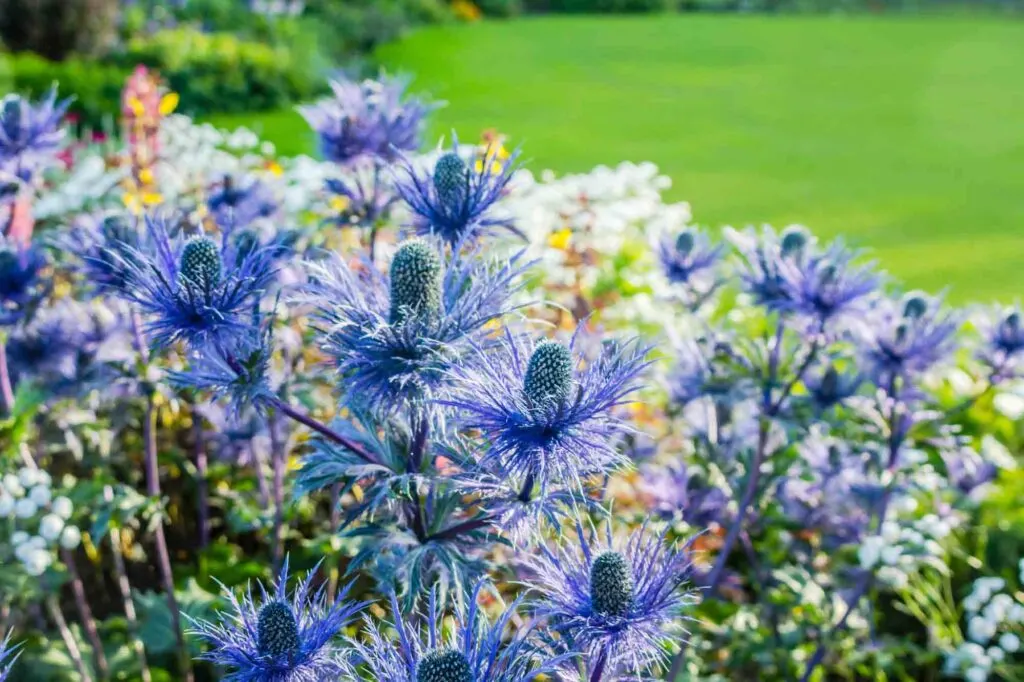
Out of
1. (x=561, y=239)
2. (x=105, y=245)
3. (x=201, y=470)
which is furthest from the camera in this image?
(x=561, y=239)

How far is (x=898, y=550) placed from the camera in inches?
85.8

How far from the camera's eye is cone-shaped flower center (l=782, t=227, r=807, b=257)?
2.18m

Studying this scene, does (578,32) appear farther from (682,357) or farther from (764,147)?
(682,357)

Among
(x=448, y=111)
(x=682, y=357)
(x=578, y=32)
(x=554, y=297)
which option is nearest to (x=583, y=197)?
(x=554, y=297)

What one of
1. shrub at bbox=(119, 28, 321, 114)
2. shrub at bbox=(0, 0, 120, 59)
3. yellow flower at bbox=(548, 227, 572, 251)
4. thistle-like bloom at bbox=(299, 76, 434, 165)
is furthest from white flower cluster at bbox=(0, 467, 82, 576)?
shrub at bbox=(0, 0, 120, 59)

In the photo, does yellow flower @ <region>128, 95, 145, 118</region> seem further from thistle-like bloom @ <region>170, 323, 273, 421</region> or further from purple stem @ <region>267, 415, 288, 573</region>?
thistle-like bloom @ <region>170, 323, 273, 421</region>

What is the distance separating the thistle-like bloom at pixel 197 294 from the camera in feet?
4.78

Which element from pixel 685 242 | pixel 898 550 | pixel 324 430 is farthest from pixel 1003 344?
pixel 324 430

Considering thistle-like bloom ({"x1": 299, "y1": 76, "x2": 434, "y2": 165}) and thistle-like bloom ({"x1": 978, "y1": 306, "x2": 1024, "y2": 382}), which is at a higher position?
thistle-like bloom ({"x1": 299, "y1": 76, "x2": 434, "y2": 165})

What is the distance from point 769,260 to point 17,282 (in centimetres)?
A: 166

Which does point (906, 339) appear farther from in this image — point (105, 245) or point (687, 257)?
point (105, 245)

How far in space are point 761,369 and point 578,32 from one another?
13475 mm

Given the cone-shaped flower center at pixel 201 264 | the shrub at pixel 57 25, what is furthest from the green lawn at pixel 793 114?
the cone-shaped flower center at pixel 201 264

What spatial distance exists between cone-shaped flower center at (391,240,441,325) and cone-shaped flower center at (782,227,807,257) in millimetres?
1020
